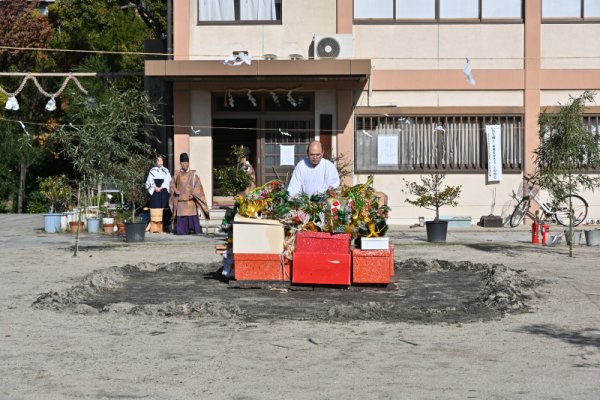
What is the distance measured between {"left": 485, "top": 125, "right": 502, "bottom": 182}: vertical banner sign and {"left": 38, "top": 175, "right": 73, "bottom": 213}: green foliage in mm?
9855

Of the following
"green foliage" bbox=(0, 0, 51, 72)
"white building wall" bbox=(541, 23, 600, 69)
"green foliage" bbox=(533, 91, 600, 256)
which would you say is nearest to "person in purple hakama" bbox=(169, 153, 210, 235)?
"green foliage" bbox=(533, 91, 600, 256)

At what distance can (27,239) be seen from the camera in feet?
72.3

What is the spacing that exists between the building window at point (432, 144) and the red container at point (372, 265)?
1220 centimetres

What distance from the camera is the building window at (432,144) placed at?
25.5 m

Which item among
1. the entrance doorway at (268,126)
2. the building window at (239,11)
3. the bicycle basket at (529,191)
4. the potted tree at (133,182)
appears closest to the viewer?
the potted tree at (133,182)

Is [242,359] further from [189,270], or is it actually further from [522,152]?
[522,152]

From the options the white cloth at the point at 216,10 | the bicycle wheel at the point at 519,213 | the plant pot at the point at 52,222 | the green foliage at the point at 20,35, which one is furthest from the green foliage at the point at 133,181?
the green foliage at the point at 20,35

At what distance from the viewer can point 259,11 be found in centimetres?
2538

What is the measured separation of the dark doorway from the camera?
25812 mm

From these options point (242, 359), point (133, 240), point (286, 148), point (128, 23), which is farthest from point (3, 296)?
point (128, 23)

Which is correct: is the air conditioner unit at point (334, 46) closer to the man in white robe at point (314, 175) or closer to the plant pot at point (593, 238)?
the plant pot at point (593, 238)

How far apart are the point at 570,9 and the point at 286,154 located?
7493 mm

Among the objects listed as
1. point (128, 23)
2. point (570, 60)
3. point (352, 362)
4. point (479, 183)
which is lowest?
point (352, 362)

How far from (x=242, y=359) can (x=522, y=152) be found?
17801 millimetres
